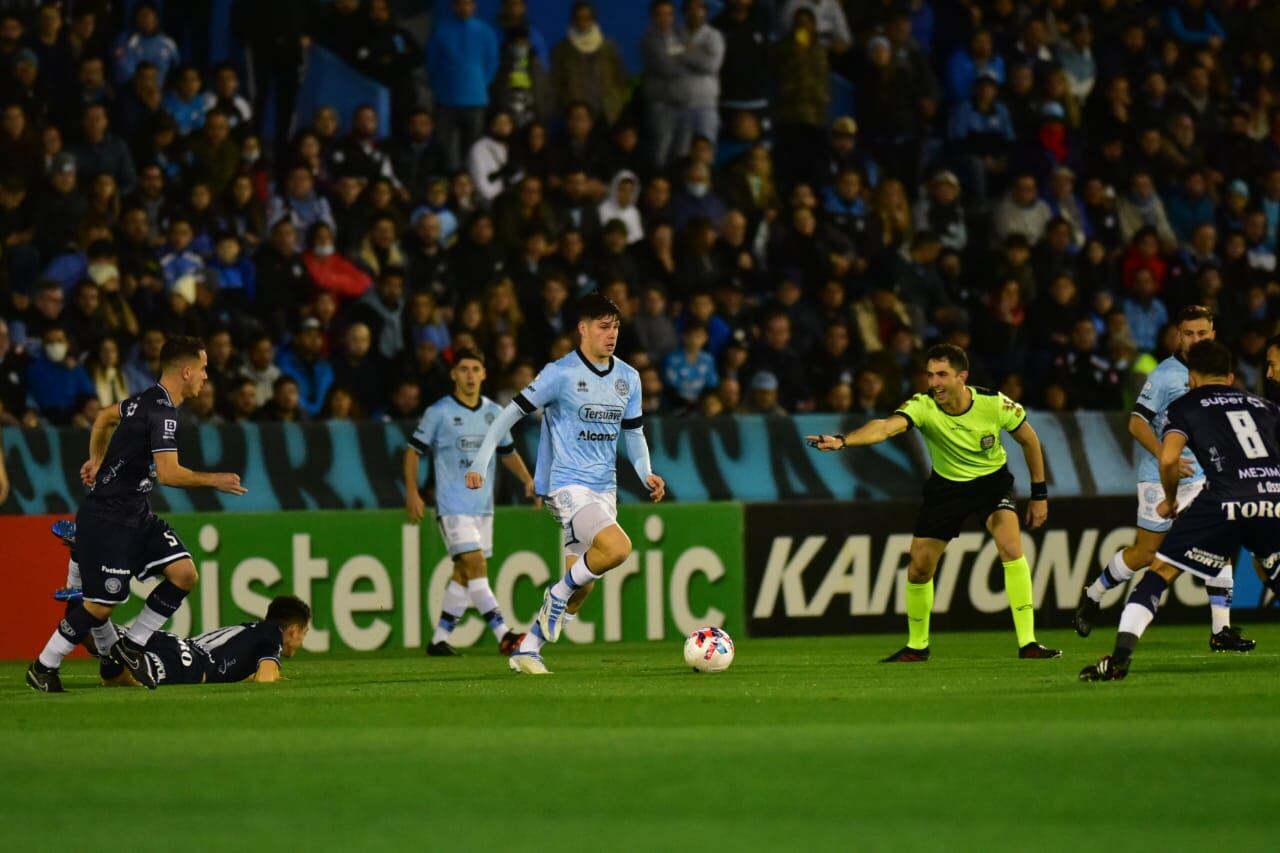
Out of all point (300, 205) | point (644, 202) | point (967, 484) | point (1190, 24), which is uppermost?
point (1190, 24)

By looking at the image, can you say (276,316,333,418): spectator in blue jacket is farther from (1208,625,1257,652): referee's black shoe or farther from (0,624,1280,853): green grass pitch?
(1208,625,1257,652): referee's black shoe

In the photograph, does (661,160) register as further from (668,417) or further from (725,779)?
(725,779)

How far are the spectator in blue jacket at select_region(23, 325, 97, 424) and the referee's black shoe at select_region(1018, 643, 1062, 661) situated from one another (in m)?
7.61

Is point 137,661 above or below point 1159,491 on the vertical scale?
below

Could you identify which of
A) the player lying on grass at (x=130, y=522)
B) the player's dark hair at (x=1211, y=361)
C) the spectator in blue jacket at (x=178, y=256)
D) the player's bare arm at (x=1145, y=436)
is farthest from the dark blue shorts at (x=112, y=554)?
the spectator in blue jacket at (x=178, y=256)

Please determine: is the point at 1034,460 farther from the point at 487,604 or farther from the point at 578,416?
the point at 487,604

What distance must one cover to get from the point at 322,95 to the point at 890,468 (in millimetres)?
6694

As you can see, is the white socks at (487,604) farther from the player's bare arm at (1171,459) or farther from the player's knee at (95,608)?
the player's bare arm at (1171,459)

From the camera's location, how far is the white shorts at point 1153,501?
15258mm

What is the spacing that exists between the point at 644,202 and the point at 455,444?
18.3ft

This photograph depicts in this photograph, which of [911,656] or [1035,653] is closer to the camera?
[1035,653]

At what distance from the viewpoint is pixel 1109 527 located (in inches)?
749

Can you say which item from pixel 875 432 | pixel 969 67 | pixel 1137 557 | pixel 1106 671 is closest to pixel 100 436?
pixel 875 432

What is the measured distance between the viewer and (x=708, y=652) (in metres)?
13.2
